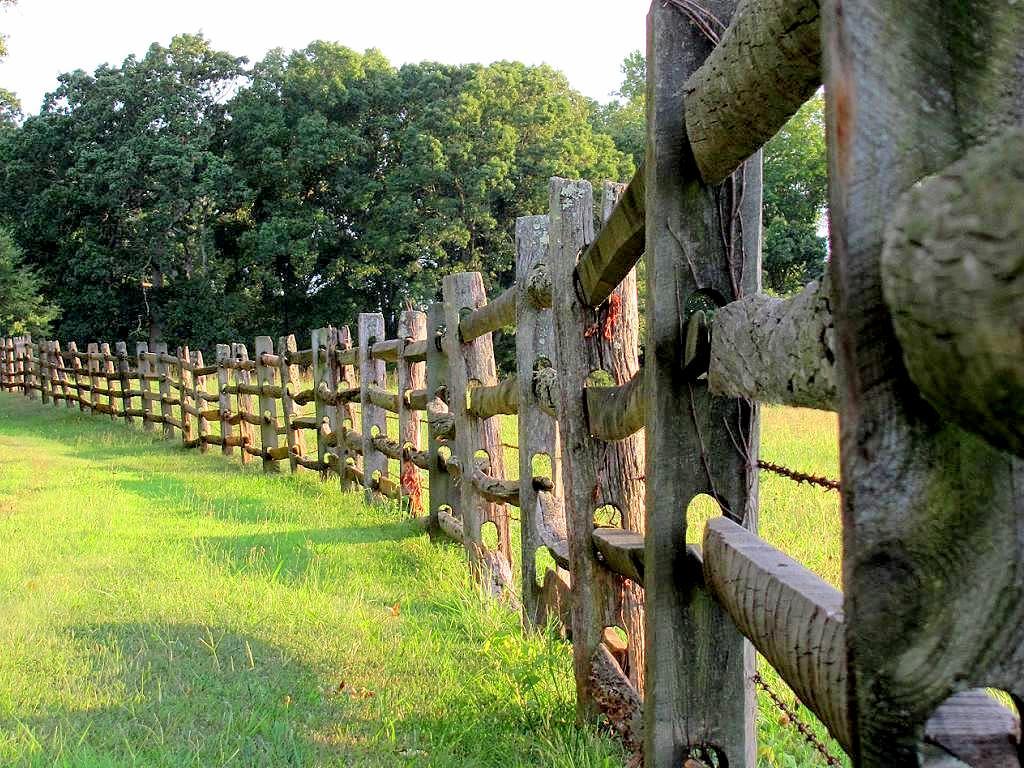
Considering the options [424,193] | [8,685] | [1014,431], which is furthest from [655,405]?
[424,193]

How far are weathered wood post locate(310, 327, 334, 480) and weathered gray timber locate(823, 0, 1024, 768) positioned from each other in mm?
9972

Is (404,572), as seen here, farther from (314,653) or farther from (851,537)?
(851,537)

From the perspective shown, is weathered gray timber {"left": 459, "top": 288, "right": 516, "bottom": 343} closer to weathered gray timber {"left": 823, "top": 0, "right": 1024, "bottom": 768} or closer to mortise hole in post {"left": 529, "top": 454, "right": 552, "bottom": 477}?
mortise hole in post {"left": 529, "top": 454, "right": 552, "bottom": 477}

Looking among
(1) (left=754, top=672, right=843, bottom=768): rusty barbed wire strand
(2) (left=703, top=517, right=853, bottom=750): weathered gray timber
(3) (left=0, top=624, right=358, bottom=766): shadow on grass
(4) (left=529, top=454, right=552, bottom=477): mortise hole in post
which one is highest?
(2) (left=703, top=517, right=853, bottom=750): weathered gray timber

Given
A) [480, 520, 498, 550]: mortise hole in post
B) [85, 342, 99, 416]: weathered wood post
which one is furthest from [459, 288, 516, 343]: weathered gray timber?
[85, 342, 99, 416]: weathered wood post

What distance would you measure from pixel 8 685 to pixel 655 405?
3.12 metres

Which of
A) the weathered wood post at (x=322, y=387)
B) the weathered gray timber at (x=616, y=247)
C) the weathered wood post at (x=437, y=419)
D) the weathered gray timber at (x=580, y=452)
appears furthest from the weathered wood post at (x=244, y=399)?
the weathered gray timber at (x=616, y=247)

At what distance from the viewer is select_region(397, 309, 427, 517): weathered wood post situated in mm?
8117

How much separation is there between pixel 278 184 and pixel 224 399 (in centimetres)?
2649

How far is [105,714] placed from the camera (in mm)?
3631

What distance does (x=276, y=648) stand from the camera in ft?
14.5

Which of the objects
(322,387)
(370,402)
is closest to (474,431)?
(370,402)

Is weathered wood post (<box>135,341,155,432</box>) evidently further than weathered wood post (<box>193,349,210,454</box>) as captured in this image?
Yes

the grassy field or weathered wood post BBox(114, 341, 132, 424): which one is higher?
weathered wood post BBox(114, 341, 132, 424)
